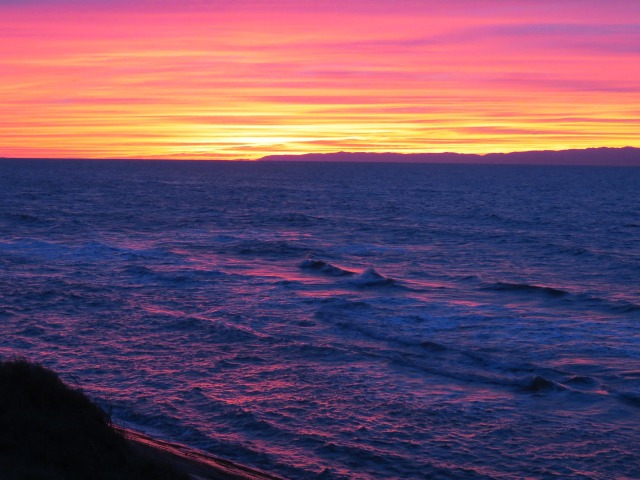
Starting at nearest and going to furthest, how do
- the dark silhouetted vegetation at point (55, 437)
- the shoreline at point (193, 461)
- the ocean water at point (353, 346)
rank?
the dark silhouetted vegetation at point (55, 437), the shoreline at point (193, 461), the ocean water at point (353, 346)

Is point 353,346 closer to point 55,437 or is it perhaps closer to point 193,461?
point 193,461

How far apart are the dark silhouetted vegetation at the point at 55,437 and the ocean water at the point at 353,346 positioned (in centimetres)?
314

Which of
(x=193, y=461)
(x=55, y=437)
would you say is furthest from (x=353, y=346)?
(x=55, y=437)

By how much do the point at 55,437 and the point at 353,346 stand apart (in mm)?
10290

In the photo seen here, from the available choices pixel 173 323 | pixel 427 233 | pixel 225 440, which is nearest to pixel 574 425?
pixel 225 440

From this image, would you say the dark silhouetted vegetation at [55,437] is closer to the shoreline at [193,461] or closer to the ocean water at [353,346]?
the shoreline at [193,461]

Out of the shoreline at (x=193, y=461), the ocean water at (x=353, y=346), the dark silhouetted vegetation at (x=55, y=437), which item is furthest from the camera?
the ocean water at (x=353, y=346)

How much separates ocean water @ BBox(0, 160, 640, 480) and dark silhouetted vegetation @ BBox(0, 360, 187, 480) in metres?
3.14

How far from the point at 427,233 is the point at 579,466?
115ft

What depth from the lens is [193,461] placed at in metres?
10.6

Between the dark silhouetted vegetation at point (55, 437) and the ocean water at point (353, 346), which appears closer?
the dark silhouetted vegetation at point (55, 437)

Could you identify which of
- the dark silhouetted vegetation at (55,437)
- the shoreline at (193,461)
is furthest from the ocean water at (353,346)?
the dark silhouetted vegetation at (55,437)

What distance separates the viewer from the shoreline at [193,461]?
32.5ft

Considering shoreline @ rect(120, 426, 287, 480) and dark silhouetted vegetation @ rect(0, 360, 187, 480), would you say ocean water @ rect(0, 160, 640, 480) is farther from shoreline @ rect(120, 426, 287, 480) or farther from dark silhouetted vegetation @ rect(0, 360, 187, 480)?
dark silhouetted vegetation @ rect(0, 360, 187, 480)
